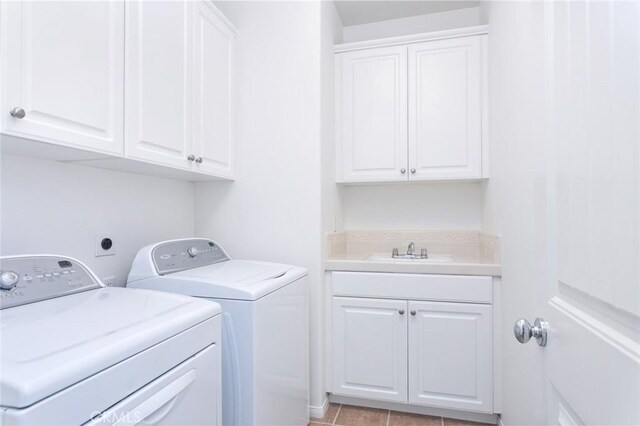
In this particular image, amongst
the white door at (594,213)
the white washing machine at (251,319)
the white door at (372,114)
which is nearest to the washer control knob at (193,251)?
the white washing machine at (251,319)

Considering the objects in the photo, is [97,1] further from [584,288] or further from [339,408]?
[339,408]

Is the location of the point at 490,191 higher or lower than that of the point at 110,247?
higher

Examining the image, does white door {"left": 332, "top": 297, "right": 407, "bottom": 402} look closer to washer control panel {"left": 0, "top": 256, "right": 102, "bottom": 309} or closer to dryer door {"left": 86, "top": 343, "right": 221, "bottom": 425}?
dryer door {"left": 86, "top": 343, "right": 221, "bottom": 425}

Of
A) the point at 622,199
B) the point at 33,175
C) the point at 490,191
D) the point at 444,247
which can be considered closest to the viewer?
the point at 622,199

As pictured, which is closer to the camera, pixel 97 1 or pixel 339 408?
pixel 97 1

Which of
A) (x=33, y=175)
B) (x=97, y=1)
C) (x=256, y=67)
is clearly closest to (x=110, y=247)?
(x=33, y=175)

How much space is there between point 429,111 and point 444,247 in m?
0.98

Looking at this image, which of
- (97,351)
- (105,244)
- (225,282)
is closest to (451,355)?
(225,282)

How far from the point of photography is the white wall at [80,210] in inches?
48.7

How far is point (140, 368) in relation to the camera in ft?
2.55

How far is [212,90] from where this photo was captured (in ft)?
6.22

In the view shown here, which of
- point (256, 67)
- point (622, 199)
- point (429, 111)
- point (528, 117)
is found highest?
point (256, 67)

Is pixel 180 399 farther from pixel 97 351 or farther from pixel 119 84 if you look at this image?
pixel 119 84

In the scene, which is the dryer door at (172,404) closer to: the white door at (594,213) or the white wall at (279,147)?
the white door at (594,213)
